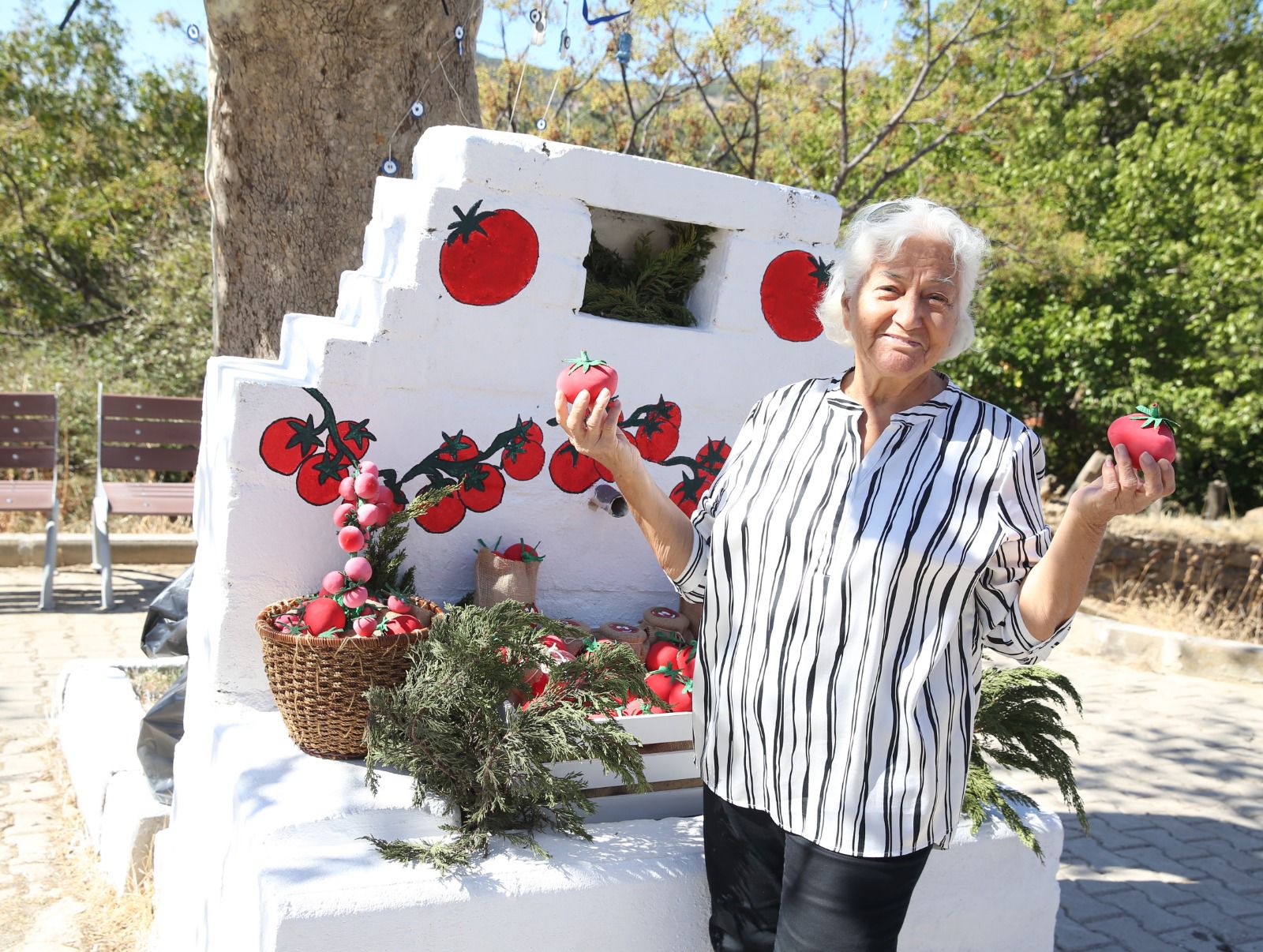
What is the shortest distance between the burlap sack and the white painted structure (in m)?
0.12

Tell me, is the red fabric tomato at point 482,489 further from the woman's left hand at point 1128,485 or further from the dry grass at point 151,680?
the dry grass at point 151,680

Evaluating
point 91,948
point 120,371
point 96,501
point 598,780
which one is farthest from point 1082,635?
point 120,371

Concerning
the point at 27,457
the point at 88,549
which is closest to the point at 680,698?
the point at 27,457

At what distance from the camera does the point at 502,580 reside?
2.85m

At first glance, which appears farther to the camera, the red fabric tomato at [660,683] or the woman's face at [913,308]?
the red fabric tomato at [660,683]

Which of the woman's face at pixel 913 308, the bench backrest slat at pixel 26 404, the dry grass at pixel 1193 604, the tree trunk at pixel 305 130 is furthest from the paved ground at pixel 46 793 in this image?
the dry grass at pixel 1193 604

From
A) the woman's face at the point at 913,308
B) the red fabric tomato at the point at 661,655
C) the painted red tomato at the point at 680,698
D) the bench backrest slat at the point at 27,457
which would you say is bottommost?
the painted red tomato at the point at 680,698

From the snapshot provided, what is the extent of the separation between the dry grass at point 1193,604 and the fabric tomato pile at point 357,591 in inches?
255

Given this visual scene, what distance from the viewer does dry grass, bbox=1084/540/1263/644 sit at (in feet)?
24.2

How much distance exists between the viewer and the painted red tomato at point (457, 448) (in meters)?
2.89

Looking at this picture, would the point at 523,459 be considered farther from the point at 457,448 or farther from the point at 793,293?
the point at 793,293

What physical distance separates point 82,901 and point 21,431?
458cm

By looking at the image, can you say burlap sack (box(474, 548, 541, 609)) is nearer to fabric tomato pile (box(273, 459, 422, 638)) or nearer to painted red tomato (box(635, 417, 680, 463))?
fabric tomato pile (box(273, 459, 422, 638))

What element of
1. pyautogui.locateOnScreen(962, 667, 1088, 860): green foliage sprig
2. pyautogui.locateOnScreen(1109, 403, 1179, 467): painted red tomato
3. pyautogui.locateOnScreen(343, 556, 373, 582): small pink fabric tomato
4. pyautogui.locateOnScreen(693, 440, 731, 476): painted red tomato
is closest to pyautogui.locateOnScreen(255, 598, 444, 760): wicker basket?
pyautogui.locateOnScreen(343, 556, 373, 582): small pink fabric tomato
